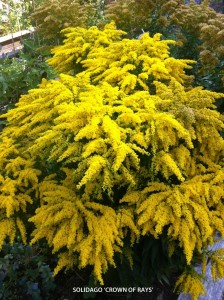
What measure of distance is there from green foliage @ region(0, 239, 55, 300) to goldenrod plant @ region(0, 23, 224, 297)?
8.9 inches

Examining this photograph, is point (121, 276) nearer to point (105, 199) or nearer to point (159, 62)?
point (105, 199)

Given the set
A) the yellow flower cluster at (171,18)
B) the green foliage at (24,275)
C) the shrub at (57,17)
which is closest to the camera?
the green foliage at (24,275)

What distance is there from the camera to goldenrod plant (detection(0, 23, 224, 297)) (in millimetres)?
2217

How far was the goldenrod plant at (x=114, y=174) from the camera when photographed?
222 centimetres

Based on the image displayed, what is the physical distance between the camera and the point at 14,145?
108 inches

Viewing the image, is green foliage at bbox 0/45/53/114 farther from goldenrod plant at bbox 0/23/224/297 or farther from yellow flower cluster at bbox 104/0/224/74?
goldenrod plant at bbox 0/23/224/297

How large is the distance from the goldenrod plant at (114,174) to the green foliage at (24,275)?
0.23 metres

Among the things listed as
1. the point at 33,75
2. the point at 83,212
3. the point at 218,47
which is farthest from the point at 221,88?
the point at 33,75

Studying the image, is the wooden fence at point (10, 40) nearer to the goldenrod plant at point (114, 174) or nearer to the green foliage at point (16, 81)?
the green foliage at point (16, 81)

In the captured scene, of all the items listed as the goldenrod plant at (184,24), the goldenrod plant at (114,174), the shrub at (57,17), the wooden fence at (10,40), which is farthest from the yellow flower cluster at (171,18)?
the wooden fence at (10,40)

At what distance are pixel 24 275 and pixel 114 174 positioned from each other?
44.1 inches

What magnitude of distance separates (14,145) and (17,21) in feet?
17.8

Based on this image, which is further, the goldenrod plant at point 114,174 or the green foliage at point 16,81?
the green foliage at point 16,81

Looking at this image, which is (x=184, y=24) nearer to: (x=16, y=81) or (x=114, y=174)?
(x=16, y=81)
